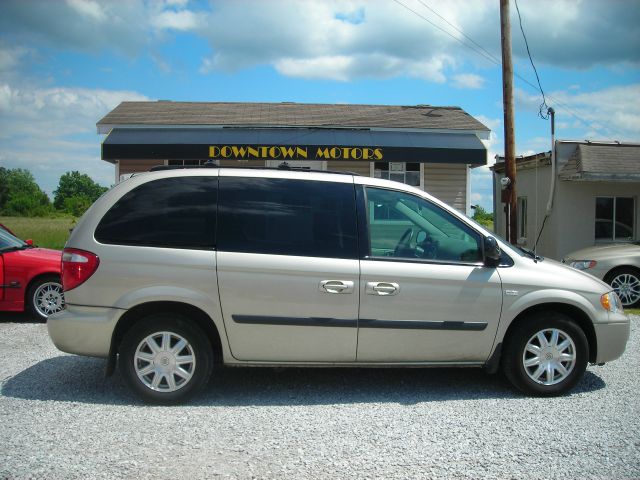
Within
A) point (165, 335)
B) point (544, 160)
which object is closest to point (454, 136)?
point (544, 160)

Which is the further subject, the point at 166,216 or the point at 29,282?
the point at 29,282

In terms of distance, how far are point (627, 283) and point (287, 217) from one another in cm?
770

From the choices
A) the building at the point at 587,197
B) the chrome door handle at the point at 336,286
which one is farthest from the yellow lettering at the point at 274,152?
the chrome door handle at the point at 336,286

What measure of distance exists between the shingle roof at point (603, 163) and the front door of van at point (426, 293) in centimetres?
993

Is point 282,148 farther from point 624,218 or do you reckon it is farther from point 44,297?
point 624,218

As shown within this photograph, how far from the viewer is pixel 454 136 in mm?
16438

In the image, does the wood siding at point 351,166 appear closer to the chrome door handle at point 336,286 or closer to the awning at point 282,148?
the awning at point 282,148

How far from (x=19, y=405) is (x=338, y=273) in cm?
271

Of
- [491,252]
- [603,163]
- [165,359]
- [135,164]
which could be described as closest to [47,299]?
[165,359]

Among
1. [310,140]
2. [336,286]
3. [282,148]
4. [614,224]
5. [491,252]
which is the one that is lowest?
[336,286]

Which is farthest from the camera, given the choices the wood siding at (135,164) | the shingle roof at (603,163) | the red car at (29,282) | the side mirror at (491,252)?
the wood siding at (135,164)

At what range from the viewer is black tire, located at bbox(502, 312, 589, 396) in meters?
5.03

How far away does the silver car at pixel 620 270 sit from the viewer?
10.1 m

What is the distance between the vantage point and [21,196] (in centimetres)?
6681
